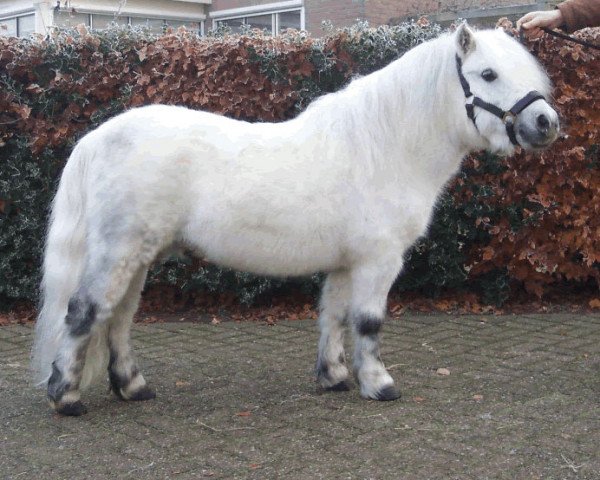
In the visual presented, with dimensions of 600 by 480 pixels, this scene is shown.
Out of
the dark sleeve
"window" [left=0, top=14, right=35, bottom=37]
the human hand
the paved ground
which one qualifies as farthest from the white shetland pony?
"window" [left=0, top=14, right=35, bottom=37]

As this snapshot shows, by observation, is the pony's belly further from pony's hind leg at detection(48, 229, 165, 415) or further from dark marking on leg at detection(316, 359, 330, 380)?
dark marking on leg at detection(316, 359, 330, 380)

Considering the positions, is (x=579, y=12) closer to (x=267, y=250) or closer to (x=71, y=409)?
(x=267, y=250)

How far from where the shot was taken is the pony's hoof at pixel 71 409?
14.4ft

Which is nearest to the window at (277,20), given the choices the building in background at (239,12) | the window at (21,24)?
the building in background at (239,12)

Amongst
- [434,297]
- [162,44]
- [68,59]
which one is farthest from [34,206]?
[434,297]

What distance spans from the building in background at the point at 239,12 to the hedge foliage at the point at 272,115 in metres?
8.61

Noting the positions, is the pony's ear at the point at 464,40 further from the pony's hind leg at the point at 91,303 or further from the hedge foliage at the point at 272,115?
the hedge foliage at the point at 272,115

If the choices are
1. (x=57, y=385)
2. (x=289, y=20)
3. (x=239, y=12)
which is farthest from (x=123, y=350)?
(x=239, y=12)

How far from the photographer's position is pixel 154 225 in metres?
4.29

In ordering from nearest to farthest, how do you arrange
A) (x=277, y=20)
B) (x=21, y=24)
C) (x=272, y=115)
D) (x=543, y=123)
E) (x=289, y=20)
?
(x=543, y=123), (x=272, y=115), (x=21, y=24), (x=289, y=20), (x=277, y=20)

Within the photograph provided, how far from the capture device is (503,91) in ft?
13.8

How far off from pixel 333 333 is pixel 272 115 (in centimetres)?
285

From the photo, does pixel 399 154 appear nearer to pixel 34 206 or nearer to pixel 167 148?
pixel 167 148

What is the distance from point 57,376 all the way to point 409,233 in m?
2.18
